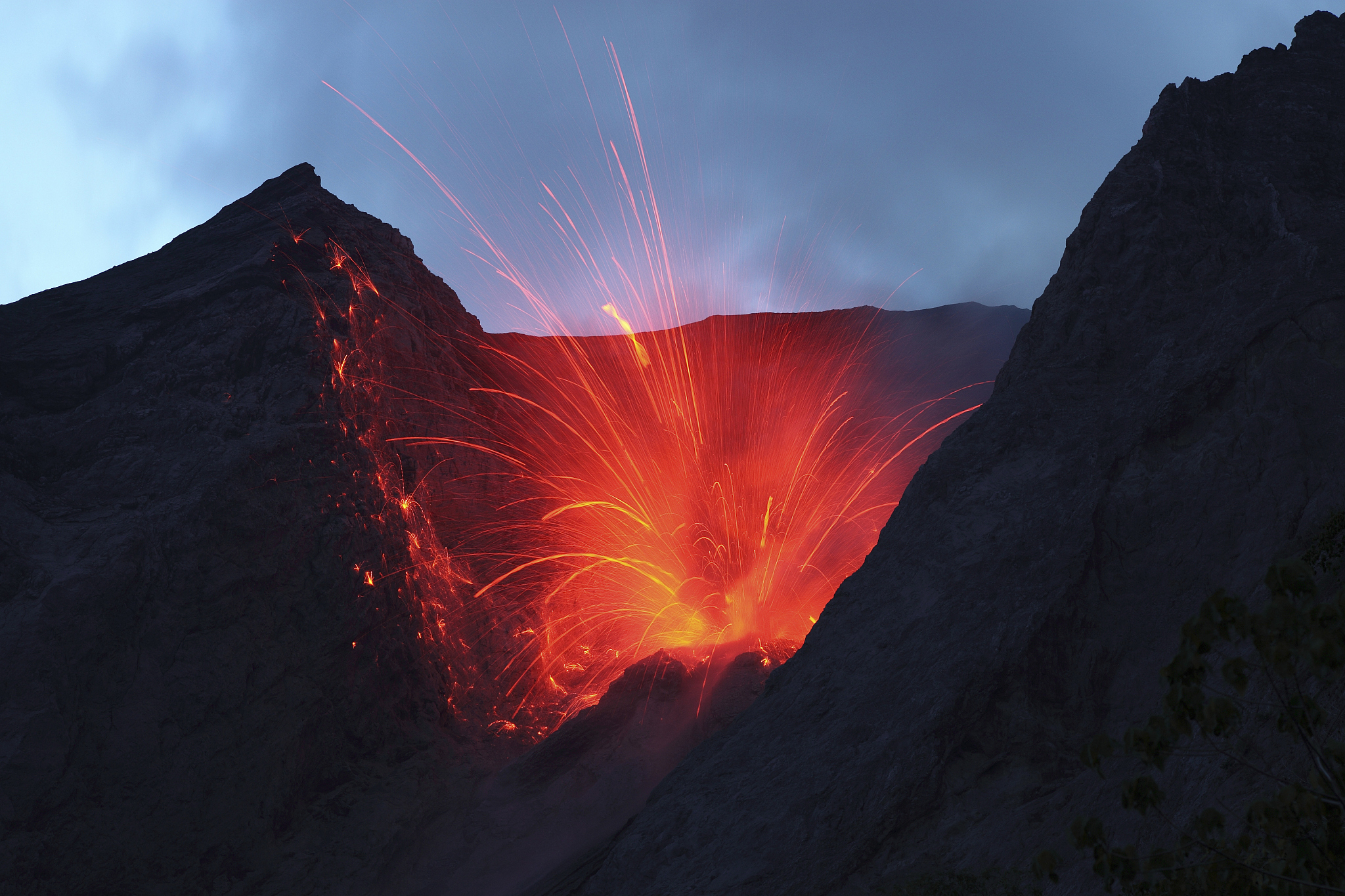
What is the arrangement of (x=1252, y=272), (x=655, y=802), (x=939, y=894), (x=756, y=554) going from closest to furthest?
1. (x=939, y=894)
2. (x=1252, y=272)
3. (x=655, y=802)
4. (x=756, y=554)

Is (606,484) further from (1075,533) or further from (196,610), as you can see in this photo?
(1075,533)

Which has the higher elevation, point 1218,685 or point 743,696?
point 743,696

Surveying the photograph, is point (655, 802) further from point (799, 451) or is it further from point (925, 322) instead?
point (925, 322)

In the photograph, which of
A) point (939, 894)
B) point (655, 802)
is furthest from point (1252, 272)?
point (655, 802)

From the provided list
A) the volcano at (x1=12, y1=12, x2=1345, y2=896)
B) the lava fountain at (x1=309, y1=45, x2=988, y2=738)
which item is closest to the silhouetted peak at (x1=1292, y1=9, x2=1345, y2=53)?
the volcano at (x1=12, y1=12, x2=1345, y2=896)

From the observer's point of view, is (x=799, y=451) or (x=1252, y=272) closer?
(x=1252, y=272)

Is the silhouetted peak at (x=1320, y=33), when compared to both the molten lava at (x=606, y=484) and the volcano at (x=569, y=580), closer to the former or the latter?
the volcano at (x=569, y=580)

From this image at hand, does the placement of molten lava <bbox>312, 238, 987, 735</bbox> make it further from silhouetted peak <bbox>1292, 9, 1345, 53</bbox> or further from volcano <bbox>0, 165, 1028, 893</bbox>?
silhouetted peak <bbox>1292, 9, 1345, 53</bbox>
